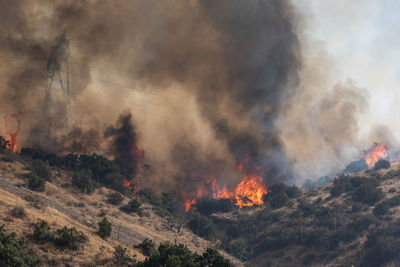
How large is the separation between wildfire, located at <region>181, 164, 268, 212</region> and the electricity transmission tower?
36.8m

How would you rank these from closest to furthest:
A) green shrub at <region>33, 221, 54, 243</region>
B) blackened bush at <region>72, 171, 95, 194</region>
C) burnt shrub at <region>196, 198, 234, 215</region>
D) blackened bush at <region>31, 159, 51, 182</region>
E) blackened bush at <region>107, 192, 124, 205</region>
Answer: green shrub at <region>33, 221, 54, 243</region>, blackened bush at <region>31, 159, 51, 182</region>, blackened bush at <region>72, 171, 95, 194</region>, blackened bush at <region>107, 192, 124, 205</region>, burnt shrub at <region>196, 198, 234, 215</region>

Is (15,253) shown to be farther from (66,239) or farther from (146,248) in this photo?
(146,248)

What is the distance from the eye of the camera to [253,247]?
241ft

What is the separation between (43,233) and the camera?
1010 inches

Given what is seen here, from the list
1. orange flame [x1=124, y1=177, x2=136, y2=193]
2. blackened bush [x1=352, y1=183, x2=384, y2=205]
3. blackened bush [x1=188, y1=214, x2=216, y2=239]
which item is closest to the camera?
blackened bush [x1=188, y1=214, x2=216, y2=239]

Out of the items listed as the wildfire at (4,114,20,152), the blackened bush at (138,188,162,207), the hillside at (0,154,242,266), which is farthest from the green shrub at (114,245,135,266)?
the wildfire at (4,114,20,152)

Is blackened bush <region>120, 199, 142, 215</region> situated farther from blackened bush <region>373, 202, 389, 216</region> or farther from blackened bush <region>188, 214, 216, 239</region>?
blackened bush <region>373, 202, 389, 216</region>

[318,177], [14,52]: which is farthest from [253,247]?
[318,177]

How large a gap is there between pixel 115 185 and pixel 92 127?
15.0 meters

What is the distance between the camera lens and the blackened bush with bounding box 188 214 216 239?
71.3 metres

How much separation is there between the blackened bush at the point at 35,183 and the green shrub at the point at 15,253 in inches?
1141

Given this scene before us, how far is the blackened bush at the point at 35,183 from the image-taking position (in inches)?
2001

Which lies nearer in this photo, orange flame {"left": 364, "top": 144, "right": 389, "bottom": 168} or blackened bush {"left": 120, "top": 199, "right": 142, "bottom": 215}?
blackened bush {"left": 120, "top": 199, "right": 142, "bottom": 215}

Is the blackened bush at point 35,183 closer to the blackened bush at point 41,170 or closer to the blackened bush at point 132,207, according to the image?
the blackened bush at point 41,170
